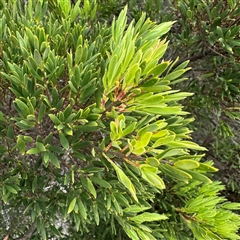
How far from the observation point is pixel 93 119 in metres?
0.68

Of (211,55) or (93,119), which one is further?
(211,55)

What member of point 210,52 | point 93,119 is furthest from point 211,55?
point 93,119

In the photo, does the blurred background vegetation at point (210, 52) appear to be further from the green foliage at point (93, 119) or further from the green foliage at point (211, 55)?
the green foliage at point (93, 119)

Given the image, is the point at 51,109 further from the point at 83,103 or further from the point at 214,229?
the point at 214,229

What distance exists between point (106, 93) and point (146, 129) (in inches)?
4.5

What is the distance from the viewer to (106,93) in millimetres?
658

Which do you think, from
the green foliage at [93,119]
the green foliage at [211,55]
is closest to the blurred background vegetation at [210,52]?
the green foliage at [211,55]

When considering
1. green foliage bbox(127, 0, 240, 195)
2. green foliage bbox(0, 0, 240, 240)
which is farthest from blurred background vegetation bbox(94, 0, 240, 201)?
green foliage bbox(0, 0, 240, 240)

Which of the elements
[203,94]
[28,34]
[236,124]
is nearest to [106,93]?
[28,34]

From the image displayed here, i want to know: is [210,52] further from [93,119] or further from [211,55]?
[93,119]

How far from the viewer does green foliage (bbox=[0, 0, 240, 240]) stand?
0.62m

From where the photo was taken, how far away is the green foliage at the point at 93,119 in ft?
2.05

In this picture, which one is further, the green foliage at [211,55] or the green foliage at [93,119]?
the green foliage at [211,55]

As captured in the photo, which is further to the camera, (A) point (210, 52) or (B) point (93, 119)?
(A) point (210, 52)
